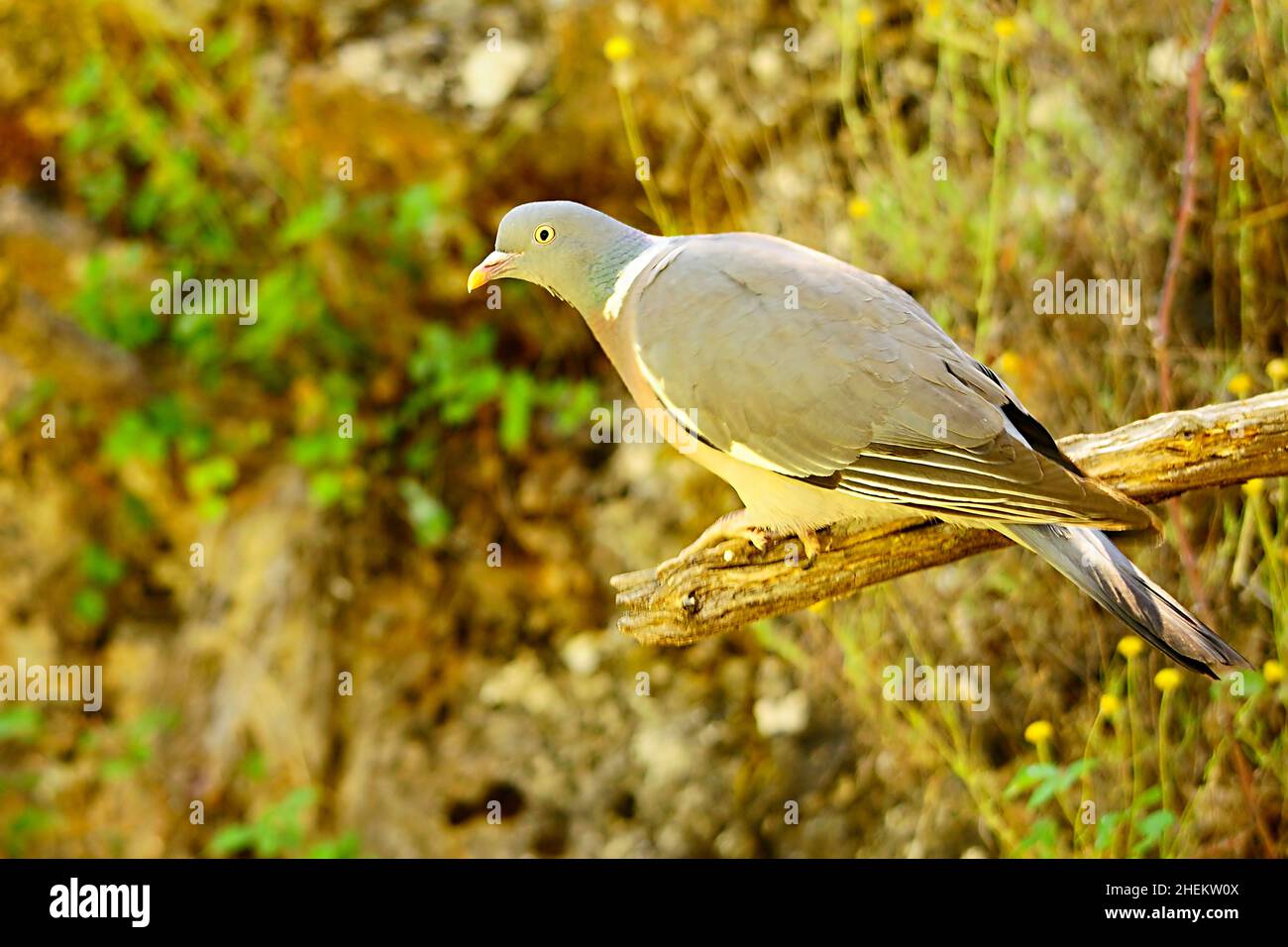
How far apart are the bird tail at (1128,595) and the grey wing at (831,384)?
4.0 inches

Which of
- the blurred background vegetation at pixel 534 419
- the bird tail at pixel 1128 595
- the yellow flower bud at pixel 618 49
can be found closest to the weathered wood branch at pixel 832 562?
the bird tail at pixel 1128 595

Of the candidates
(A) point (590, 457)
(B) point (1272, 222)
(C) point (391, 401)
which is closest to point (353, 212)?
(C) point (391, 401)

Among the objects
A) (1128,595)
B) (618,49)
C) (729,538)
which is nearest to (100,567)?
(618,49)

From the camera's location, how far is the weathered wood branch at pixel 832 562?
6.80ft

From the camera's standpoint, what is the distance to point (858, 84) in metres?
3.55

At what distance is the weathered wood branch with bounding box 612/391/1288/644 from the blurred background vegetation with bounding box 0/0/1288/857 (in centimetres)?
59

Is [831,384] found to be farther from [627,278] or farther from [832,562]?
[627,278]

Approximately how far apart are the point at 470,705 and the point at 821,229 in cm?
180

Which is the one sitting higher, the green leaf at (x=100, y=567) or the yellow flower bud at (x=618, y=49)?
the yellow flower bud at (x=618, y=49)

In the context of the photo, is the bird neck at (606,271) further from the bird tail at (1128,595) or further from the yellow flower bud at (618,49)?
the yellow flower bud at (618,49)

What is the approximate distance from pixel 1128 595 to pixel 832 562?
1.61ft

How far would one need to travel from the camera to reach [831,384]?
203 centimetres

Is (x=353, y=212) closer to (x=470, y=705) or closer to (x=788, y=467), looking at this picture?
(x=470, y=705)

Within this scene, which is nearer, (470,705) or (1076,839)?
(1076,839)
